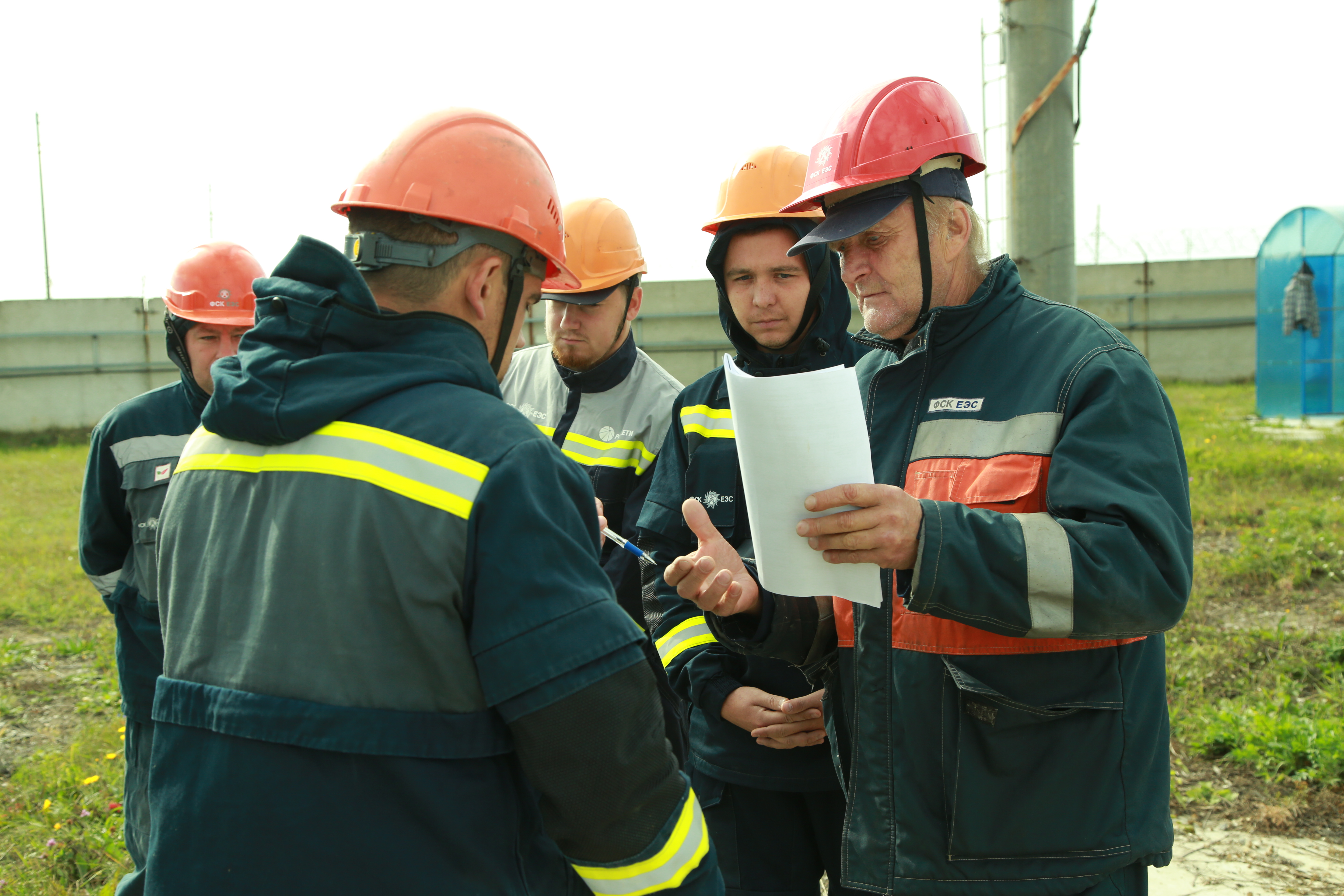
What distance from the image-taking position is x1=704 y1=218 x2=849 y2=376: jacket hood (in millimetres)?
2641

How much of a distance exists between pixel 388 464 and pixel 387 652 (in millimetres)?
245

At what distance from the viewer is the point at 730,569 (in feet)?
6.89

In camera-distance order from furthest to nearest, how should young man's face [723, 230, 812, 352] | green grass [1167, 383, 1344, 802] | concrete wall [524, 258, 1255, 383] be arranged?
1. concrete wall [524, 258, 1255, 383]
2. green grass [1167, 383, 1344, 802]
3. young man's face [723, 230, 812, 352]

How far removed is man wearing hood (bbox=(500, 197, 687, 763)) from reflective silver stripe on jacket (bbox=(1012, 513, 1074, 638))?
151 cm

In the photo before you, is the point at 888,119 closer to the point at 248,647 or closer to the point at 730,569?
the point at 730,569

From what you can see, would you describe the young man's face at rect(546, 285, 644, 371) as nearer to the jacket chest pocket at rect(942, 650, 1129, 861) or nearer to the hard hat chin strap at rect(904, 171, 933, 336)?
the hard hat chin strap at rect(904, 171, 933, 336)

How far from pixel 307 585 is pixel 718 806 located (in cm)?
148

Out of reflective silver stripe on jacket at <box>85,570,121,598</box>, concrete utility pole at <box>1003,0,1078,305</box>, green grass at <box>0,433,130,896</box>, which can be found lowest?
green grass at <box>0,433,130,896</box>

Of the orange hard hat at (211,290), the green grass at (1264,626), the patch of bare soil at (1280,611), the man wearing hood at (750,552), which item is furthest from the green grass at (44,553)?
the patch of bare soil at (1280,611)

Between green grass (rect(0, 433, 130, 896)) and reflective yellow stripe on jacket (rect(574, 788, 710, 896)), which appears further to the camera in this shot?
green grass (rect(0, 433, 130, 896))

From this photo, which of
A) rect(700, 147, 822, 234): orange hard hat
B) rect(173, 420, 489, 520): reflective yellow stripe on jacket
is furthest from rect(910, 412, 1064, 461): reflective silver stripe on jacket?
rect(700, 147, 822, 234): orange hard hat

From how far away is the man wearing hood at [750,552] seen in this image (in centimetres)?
233

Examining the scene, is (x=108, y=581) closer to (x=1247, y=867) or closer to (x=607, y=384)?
(x=607, y=384)

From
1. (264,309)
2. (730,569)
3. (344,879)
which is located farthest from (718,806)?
(264,309)
